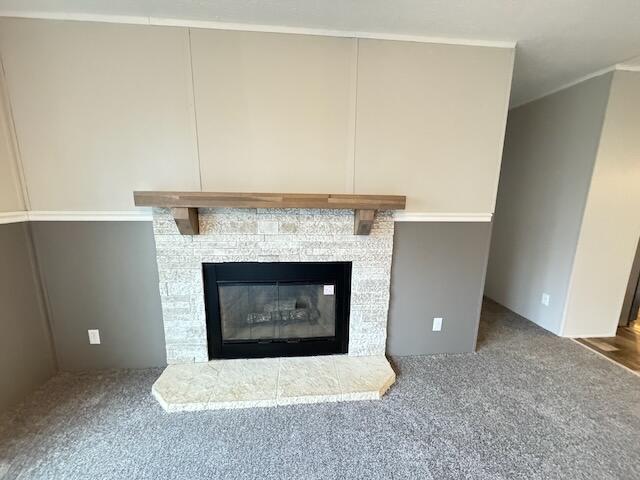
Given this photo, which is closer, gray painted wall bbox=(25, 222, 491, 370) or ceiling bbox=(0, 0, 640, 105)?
ceiling bbox=(0, 0, 640, 105)

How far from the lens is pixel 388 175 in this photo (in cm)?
197

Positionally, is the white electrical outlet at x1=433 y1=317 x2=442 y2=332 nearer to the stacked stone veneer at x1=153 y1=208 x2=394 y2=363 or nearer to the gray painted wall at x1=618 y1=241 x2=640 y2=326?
the stacked stone veneer at x1=153 y1=208 x2=394 y2=363

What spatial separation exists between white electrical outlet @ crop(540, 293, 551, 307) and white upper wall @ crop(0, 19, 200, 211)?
3433 millimetres

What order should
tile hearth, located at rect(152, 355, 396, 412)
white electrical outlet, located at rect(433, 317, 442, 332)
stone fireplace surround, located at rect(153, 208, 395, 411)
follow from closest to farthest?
tile hearth, located at rect(152, 355, 396, 412)
stone fireplace surround, located at rect(153, 208, 395, 411)
white electrical outlet, located at rect(433, 317, 442, 332)

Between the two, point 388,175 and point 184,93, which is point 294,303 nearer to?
point 388,175

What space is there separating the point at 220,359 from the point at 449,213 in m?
2.12

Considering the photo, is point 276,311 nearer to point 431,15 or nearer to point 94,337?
point 94,337

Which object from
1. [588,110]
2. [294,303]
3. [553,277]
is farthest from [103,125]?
[553,277]

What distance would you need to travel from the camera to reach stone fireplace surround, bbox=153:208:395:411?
185 cm

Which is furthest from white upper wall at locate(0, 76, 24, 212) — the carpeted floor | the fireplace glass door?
the fireplace glass door

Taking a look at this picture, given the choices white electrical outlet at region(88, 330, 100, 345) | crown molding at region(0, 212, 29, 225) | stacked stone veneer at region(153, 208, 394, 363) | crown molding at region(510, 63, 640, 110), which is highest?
crown molding at region(510, 63, 640, 110)

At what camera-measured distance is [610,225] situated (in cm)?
241

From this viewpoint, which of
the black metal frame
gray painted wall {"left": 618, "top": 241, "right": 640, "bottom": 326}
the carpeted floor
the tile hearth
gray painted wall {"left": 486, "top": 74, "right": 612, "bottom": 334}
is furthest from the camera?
gray painted wall {"left": 618, "top": 241, "right": 640, "bottom": 326}

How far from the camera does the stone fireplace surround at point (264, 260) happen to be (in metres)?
1.85
